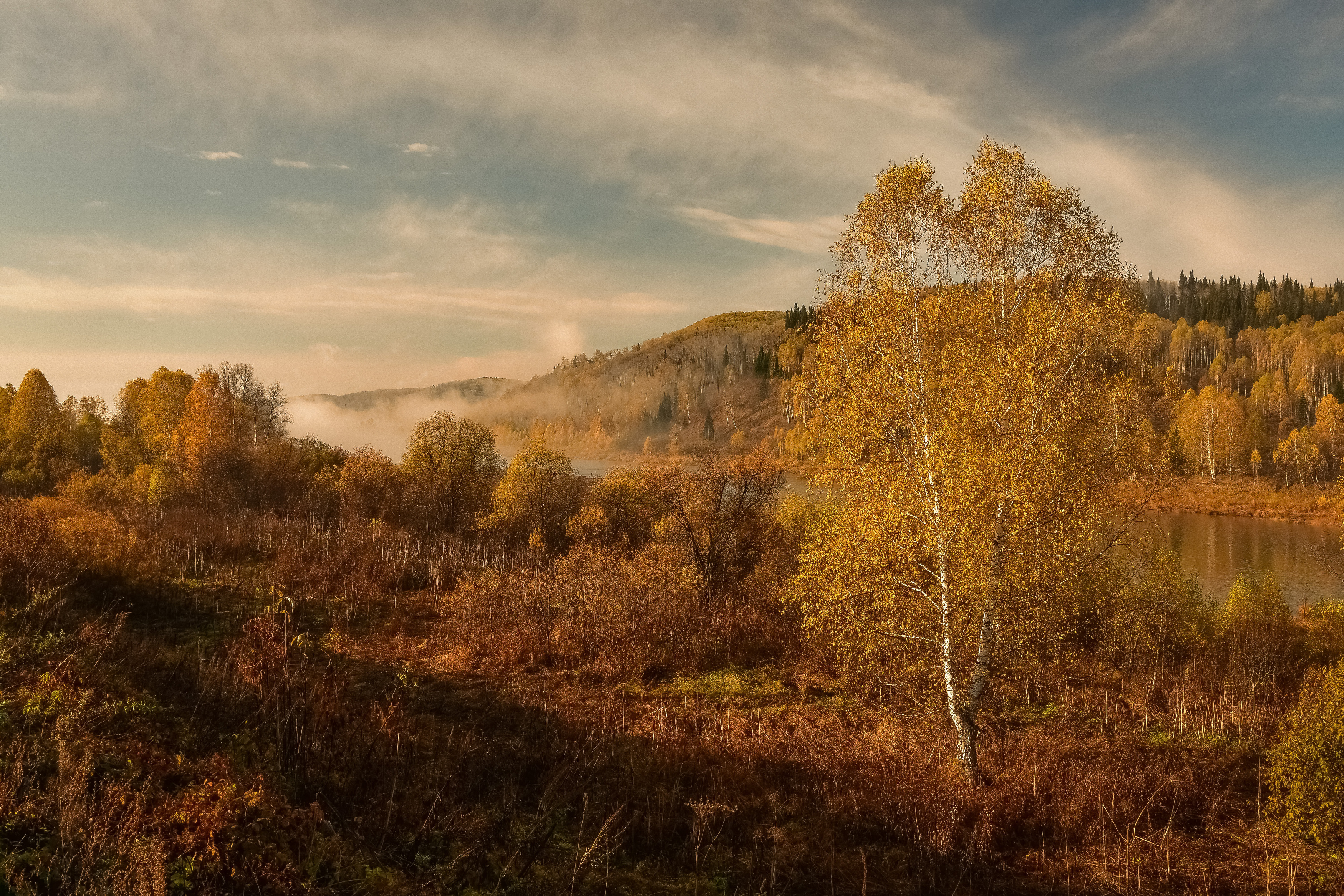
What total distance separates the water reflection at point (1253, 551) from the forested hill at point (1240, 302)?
4244 inches

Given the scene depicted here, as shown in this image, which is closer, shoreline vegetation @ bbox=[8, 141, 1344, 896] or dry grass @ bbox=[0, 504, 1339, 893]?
dry grass @ bbox=[0, 504, 1339, 893]

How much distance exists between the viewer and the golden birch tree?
12.7 meters

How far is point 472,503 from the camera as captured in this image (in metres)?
43.1

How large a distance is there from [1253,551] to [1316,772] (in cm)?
4626

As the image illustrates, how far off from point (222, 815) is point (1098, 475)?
15.4m

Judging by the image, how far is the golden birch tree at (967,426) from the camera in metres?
12.7

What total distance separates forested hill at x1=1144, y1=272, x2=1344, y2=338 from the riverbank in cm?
9022

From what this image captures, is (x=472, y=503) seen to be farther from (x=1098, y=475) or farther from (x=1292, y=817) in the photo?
(x=1292, y=817)

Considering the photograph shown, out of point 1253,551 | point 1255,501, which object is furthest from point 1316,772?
point 1255,501

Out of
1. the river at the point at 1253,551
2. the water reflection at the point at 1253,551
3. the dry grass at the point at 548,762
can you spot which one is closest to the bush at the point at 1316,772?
the dry grass at the point at 548,762

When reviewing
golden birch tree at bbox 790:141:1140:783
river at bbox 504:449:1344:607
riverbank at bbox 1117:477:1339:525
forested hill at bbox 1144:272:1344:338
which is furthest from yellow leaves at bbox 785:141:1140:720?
forested hill at bbox 1144:272:1344:338

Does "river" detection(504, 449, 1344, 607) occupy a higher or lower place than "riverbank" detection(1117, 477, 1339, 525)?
lower

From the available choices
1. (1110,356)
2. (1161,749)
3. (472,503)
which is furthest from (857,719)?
(472,503)

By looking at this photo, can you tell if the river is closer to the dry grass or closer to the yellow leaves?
the dry grass
